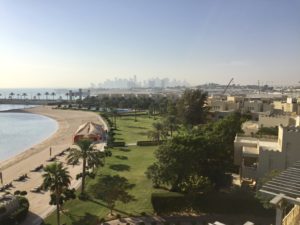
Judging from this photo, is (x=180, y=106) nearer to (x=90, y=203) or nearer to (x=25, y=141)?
(x=25, y=141)

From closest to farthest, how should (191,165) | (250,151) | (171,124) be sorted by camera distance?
(191,165) → (250,151) → (171,124)

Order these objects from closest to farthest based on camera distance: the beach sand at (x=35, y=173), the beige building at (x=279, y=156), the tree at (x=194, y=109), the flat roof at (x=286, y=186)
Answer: the flat roof at (x=286, y=186) → the beach sand at (x=35, y=173) → the beige building at (x=279, y=156) → the tree at (x=194, y=109)

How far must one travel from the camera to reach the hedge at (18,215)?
26.9m

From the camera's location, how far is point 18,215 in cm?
2773

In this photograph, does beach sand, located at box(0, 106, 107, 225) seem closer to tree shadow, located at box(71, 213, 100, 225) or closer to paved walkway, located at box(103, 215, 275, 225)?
tree shadow, located at box(71, 213, 100, 225)

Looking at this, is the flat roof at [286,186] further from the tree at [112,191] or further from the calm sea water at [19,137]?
the calm sea water at [19,137]

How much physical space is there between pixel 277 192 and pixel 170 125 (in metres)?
56.1

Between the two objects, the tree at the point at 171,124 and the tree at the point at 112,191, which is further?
the tree at the point at 171,124

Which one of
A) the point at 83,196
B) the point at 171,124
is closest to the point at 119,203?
the point at 83,196

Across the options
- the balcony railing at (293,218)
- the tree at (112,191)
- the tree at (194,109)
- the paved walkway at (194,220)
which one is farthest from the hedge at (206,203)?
the tree at (194,109)

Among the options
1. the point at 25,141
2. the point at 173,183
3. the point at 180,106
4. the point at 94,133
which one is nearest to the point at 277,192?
the point at 173,183

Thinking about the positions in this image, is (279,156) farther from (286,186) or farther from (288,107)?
(288,107)

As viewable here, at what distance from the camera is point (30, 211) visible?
30.5 meters

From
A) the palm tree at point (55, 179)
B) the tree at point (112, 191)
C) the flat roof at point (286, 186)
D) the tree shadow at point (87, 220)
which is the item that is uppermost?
the flat roof at point (286, 186)
